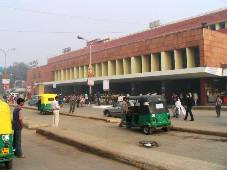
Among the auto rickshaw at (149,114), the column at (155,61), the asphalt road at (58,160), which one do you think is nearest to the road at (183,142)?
the auto rickshaw at (149,114)

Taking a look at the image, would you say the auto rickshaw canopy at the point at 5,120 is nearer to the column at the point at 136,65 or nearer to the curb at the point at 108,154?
the curb at the point at 108,154

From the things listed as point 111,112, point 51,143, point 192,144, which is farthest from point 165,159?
point 111,112

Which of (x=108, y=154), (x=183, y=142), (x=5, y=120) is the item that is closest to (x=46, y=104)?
(x=183, y=142)

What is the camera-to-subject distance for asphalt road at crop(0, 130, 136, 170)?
10.8 m

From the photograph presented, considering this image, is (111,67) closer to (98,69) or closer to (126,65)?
(126,65)

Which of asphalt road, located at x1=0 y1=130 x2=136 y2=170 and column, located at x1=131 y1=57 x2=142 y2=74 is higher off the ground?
column, located at x1=131 y1=57 x2=142 y2=74

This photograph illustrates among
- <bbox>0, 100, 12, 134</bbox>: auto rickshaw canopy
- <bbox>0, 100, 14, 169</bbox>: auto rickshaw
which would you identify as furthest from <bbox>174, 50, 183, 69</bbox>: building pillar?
<bbox>0, 100, 14, 169</bbox>: auto rickshaw

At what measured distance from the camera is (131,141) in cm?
1625

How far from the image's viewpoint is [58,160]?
39.1 ft

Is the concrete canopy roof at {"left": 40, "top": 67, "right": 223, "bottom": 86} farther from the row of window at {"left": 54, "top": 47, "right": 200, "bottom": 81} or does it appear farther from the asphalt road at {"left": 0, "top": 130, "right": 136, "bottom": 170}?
the asphalt road at {"left": 0, "top": 130, "right": 136, "bottom": 170}

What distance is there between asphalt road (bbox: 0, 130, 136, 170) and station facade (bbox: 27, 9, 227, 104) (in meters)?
25.6

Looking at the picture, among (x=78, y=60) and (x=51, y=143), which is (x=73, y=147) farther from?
(x=78, y=60)

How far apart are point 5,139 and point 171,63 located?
126 feet

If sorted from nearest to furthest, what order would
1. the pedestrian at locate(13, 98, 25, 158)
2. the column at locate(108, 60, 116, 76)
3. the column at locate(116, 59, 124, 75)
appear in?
the pedestrian at locate(13, 98, 25, 158), the column at locate(116, 59, 124, 75), the column at locate(108, 60, 116, 76)
